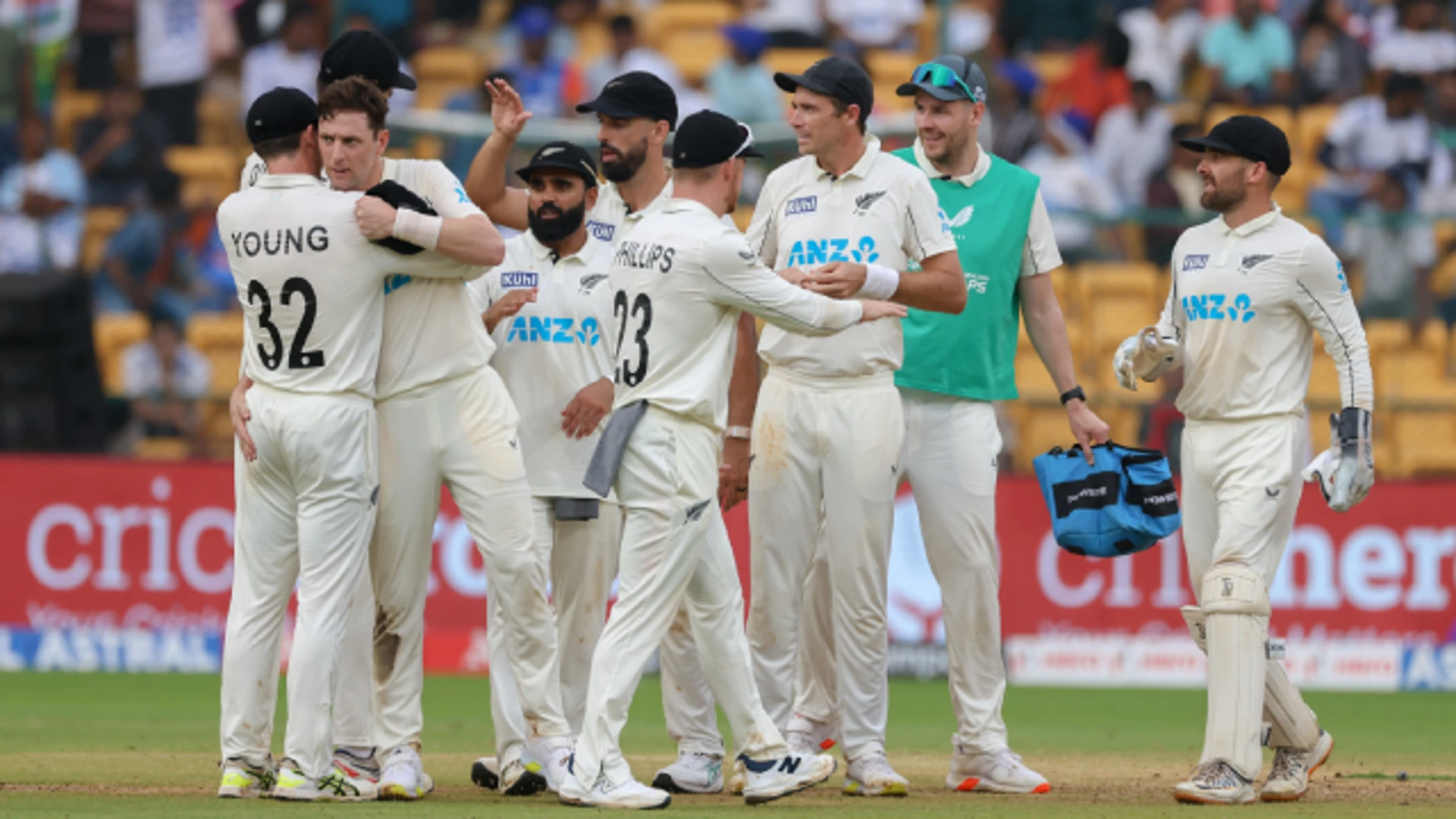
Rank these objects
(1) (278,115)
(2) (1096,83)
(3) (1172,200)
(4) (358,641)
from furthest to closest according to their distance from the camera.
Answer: (2) (1096,83) → (3) (1172,200) → (4) (358,641) → (1) (278,115)

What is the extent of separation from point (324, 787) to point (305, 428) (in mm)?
1344

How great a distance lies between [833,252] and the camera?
8.13m

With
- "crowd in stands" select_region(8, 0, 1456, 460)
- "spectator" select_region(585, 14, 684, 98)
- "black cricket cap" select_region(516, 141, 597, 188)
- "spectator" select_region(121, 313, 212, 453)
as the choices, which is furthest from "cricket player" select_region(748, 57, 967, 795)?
"spectator" select_region(585, 14, 684, 98)

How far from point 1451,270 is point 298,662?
1067 centimetres

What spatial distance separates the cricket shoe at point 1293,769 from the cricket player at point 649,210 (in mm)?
2218

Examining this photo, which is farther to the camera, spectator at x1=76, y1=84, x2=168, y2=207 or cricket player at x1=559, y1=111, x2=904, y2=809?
spectator at x1=76, y1=84, x2=168, y2=207

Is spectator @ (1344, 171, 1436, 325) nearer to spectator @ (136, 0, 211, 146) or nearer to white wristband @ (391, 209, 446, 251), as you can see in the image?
white wristband @ (391, 209, 446, 251)

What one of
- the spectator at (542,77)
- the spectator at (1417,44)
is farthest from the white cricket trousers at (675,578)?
the spectator at (1417,44)

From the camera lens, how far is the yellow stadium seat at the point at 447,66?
62.2ft

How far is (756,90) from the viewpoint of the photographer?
17.7m

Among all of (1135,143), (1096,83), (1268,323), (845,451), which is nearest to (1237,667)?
(1268,323)

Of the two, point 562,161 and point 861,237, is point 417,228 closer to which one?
point 562,161

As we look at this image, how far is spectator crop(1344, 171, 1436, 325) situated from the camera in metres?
15.0

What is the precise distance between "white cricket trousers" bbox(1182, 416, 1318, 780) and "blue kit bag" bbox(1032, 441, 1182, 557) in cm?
16
